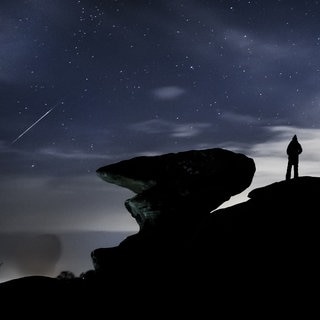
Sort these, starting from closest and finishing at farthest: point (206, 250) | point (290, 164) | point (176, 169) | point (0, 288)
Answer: point (206, 250), point (0, 288), point (290, 164), point (176, 169)

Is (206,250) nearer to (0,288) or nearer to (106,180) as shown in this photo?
(0,288)

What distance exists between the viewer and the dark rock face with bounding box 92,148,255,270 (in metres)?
26.1

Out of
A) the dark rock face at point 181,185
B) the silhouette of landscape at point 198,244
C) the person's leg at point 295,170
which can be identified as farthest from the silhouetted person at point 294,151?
the dark rock face at point 181,185

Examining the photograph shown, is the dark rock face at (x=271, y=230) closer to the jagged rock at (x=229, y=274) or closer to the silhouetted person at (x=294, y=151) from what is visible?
the jagged rock at (x=229, y=274)

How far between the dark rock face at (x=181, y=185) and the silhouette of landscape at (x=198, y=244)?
70mm

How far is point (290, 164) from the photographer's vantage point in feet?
72.8

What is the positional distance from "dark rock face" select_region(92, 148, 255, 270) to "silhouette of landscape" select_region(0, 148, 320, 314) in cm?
7

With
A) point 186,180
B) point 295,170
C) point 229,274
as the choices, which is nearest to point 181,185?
point 186,180

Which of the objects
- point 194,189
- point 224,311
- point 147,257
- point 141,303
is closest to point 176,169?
point 194,189

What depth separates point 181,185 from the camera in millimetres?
26531

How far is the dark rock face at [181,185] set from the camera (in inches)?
1026

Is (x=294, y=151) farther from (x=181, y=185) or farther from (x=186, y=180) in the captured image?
(x=181, y=185)

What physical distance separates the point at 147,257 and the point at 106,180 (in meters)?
8.52

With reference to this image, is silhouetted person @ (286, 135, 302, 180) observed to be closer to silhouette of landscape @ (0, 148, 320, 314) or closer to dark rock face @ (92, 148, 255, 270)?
silhouette of landscape @ (0, 148, 320, 314)
